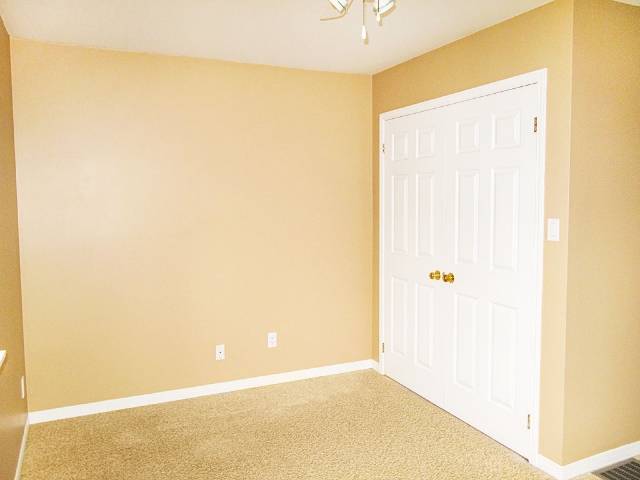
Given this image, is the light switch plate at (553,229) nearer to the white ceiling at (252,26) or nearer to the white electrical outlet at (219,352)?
the white ceiling at (252,26)

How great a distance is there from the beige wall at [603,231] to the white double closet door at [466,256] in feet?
0.75

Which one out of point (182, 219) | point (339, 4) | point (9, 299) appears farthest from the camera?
point (182, 219)

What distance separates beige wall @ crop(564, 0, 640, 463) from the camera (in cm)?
249

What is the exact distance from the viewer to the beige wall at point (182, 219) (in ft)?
10.5

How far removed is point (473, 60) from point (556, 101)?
2.33 ft

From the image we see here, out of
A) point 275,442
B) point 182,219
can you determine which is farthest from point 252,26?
point 275,442

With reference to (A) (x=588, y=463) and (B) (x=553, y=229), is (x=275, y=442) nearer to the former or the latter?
(A) (x=588, y=463)

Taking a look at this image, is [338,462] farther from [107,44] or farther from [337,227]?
[107,44]

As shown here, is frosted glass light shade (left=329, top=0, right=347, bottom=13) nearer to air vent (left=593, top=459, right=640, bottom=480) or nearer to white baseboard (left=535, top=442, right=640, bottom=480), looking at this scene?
white baseboard (left=535, top=442, right=640, bottom=480)

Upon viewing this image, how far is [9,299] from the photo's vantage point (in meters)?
2.66

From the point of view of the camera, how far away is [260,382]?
387 cm

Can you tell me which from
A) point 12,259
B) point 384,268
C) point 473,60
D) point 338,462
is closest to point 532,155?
point 473,60

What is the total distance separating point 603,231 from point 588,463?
124cm

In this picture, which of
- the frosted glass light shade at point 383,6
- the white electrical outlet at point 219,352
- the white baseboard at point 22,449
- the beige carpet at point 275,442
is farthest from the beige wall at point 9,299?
the frosted glass light shade at point 383,6
